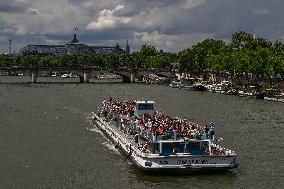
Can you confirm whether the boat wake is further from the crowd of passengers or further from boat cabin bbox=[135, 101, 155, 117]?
boat cabin bbox=[135, 101, 155, 117]

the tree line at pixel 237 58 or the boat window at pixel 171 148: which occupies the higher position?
the tree line at pixel 237 58

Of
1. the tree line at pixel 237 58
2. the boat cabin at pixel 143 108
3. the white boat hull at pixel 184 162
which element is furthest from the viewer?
the tree line at pixel 237 58

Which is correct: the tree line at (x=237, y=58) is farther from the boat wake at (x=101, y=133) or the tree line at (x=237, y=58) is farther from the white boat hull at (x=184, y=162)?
the white boat hull at (x=184, y=162)

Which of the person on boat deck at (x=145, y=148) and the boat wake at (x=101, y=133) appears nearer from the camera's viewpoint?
the person on boat deck at (x=145, y=148)

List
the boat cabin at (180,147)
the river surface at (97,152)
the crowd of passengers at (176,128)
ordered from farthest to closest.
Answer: the crowd of passengers at (176,128) → the boat cabin at (180,147) → the river surface at (97,152)

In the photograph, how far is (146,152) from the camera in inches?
1591

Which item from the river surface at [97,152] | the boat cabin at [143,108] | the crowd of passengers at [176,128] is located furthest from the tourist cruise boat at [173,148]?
the boat cabin at [143,108]

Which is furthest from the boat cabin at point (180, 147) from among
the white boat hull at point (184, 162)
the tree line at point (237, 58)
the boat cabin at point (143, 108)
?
the tree line at point (237, 58)

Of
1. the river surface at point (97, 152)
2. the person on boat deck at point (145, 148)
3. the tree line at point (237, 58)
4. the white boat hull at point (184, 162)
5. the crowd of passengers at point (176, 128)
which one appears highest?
the tree line at point (237, 58)

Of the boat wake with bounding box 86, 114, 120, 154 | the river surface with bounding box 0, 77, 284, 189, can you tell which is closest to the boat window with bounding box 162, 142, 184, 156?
the river surface with bounding box 0, 77, 284, 189

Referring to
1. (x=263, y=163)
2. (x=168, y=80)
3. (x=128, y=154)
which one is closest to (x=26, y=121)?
(x=128, y=154)

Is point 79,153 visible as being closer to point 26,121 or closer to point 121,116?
point 121,116

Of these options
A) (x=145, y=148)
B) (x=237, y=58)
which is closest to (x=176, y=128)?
(x=145, y=148)

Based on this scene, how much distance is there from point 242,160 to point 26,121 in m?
32.3
